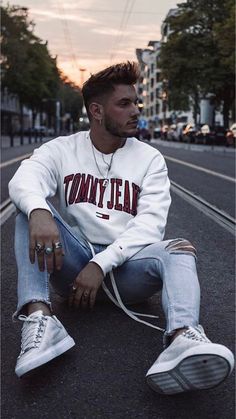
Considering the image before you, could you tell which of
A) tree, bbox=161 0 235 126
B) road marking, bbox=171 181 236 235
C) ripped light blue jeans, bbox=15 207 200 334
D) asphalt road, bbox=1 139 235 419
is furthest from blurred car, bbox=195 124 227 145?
ripped light blue jeans, bbox=15 207 200 334

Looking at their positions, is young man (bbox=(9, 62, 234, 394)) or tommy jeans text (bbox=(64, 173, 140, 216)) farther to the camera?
tommy jeans text (bbox=(64, 173, 140, 216))

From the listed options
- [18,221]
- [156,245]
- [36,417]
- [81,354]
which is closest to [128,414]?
[36,417]

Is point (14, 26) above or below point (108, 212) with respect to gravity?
above

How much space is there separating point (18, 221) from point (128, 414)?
1056 millimetres

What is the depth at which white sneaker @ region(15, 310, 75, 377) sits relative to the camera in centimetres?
227

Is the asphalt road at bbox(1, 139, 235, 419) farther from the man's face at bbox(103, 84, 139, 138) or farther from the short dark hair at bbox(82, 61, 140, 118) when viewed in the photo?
the short dark hair at bbox(82, 61, 140, 118)

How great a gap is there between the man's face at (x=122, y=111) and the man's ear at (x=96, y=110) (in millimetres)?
32

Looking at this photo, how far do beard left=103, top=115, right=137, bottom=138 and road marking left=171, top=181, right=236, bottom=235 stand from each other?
3680 mm

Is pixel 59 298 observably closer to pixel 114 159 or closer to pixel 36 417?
pixel 114 159

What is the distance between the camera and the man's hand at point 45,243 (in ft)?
8.46

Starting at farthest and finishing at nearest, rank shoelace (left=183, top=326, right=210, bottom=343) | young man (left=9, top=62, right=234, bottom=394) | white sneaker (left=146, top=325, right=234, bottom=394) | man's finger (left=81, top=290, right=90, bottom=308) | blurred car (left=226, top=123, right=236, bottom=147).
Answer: blurred car (left=226, top=123, right=236, bottom=147) < man's finger (left=81, top=290, right=90, bottom=308) < young man (left=9, top=62, right=234, bottom=394) < shoelace (left=183, top=326, right=210, bottom=343) < white sneaker (left=146, top=325, right=234, bottom=394)

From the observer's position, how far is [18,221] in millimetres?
2842

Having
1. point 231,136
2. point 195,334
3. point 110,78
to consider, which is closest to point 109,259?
point 195,334

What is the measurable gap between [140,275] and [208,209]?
5.59 metres
